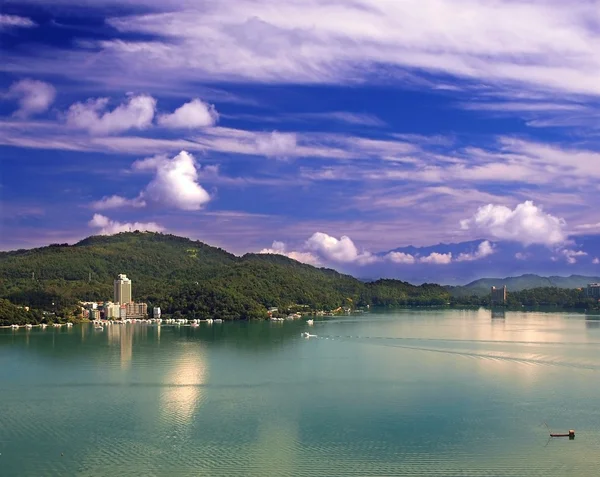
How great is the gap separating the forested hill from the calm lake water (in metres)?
19.3

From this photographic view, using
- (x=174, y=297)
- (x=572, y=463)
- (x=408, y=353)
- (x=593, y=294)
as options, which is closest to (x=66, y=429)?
(x=572, y=463)

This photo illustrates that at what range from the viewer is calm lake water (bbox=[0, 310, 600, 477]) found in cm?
1130

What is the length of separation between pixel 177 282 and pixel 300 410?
1727 inches

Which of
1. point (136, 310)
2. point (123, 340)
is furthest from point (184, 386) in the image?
point (136, 310)

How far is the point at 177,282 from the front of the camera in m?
57.6

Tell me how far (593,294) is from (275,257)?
144 ft

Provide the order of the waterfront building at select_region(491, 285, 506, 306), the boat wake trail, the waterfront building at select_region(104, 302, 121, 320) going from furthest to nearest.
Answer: the waterfront building at select_region(491, 285, 506, 306) < the waterfront building at select_region(104, 302, 121, 320) < the boat wake trail

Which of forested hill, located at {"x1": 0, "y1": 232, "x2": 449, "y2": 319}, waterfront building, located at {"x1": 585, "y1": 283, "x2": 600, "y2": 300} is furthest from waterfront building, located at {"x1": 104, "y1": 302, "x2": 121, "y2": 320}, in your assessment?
waterfront building, located at {"x1": 585, "y1": 283, "x2": 600, "y2": 300}

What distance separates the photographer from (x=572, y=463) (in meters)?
11.2

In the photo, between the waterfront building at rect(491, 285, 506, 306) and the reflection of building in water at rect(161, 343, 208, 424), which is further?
the waterfront building at rect(491, 285, 506, 306)

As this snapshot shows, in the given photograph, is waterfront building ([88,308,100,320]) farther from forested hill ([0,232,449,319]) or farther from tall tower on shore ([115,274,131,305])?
tall tower on shore ([115,274,131,305])

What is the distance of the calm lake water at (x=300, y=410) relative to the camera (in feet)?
37.1

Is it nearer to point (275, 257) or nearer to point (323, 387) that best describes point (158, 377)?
point (323, 387)

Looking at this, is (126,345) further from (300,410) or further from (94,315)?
→ (94,315)
